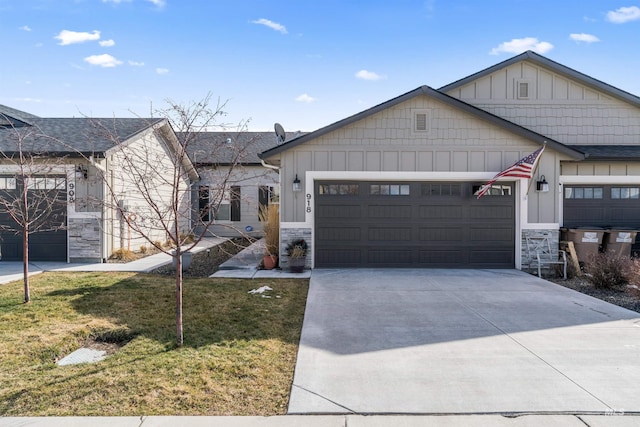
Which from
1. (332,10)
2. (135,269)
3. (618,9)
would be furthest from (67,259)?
(618,9)

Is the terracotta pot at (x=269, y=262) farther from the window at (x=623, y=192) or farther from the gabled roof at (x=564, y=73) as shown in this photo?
the window at (x=623, y=192)

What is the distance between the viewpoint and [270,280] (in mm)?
8586

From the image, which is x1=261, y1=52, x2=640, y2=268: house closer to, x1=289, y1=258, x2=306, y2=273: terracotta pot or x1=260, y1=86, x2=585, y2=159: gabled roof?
x1=260, y1=86, x2=585, y2=159: gabled roof

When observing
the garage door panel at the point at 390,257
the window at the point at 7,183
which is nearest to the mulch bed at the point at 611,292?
the garage door panel at the point at 390,257

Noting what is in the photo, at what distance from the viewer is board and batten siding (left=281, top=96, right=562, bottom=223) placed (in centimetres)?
984

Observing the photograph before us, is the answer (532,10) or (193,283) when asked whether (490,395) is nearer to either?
(193,283)

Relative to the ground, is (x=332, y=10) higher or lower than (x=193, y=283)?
higher

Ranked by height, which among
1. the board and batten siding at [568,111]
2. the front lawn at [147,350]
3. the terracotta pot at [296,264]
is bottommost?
the front lawn at [147,350]

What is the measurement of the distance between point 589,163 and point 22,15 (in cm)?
1596

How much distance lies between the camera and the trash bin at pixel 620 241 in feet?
30.9

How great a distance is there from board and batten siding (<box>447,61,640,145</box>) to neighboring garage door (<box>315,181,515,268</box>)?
3.22 metres

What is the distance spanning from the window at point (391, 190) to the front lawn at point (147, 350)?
387 centimetres
